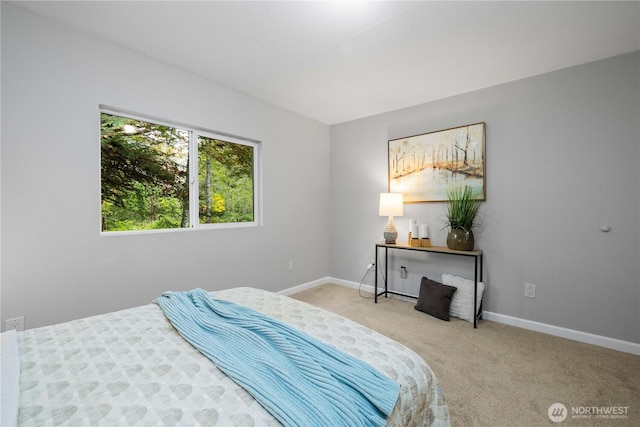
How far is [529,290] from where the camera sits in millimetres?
2588

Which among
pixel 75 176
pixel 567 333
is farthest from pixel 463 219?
pixel 75 176

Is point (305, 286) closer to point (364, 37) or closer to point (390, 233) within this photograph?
point (390, 233)

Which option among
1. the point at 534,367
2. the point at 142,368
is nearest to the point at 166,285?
the point at 142,368

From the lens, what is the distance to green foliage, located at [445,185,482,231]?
2758 millimetres

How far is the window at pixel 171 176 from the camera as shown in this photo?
2268 millimetres

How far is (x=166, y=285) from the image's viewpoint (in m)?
2.44

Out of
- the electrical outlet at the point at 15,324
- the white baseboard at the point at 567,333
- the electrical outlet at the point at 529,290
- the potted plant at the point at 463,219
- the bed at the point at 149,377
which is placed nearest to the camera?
the bed at the point at 149,377

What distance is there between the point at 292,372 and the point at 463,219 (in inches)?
94.6

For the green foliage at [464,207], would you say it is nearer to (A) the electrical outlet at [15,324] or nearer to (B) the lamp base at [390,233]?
(B) the lamp base at [390,233]

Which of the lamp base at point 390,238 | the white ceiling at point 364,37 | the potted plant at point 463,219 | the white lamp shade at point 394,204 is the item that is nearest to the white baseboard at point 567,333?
the potted plant at point 463,219

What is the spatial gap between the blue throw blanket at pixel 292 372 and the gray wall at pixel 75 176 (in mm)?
1211

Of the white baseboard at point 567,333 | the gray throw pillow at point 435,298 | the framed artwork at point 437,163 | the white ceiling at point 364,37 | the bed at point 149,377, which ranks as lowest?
the white baseboard at point 567,333

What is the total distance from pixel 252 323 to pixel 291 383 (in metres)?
0.42

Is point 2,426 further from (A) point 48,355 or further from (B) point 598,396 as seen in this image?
(B) point 598,396
